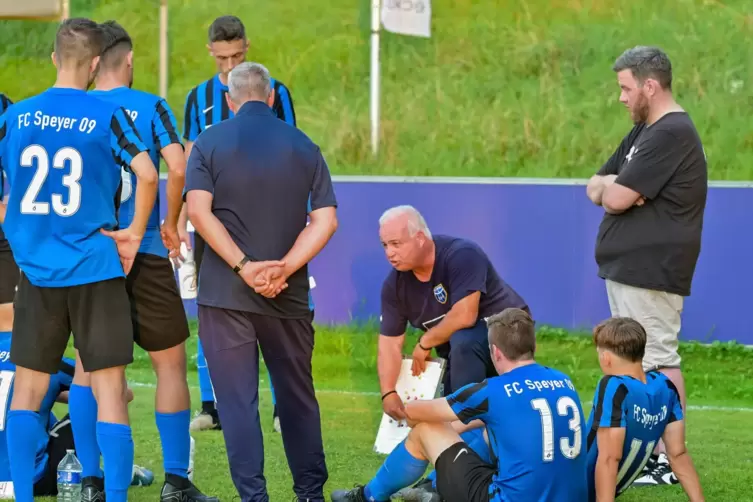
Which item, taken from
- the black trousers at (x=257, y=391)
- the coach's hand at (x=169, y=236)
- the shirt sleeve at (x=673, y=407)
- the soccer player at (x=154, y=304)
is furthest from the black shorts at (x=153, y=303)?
the shirt sleeve at (x=673, y=407)

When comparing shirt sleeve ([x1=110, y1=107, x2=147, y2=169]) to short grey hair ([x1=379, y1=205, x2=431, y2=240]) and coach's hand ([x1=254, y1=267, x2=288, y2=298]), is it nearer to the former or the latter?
coach's hand ([x1=254, y1=267, x2=288, y2=298])

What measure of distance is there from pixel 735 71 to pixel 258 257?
886 centimetres

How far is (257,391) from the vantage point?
4.46m

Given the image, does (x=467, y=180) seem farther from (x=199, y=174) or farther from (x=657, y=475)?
(x=199, y=174)

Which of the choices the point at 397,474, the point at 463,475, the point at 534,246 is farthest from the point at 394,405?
the point at 534,246

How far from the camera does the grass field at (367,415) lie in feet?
17.1

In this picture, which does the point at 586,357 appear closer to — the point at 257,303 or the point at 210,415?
the point at 210,415

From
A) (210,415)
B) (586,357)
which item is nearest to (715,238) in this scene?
(586,357)

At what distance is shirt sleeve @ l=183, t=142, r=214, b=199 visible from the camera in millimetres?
4453

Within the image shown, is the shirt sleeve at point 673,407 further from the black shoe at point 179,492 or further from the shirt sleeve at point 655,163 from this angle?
the black shoe at point 179,492

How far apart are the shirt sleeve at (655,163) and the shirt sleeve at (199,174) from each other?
1.97 meters

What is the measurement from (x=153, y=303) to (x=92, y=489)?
78 cm

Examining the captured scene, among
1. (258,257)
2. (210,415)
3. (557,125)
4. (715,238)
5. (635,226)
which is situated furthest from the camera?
(557,125)

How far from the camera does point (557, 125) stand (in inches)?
458
